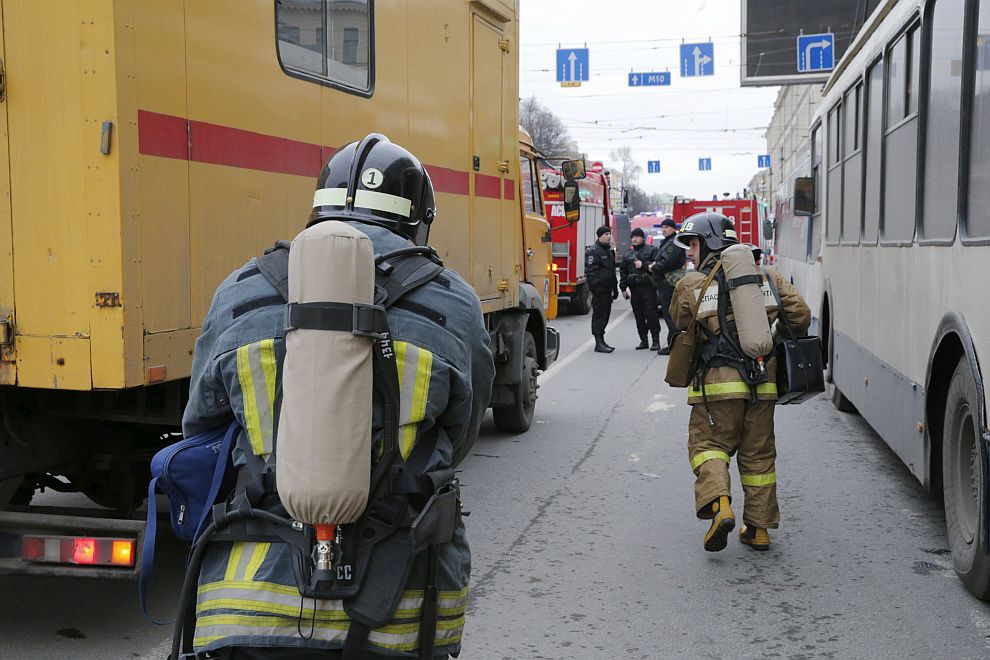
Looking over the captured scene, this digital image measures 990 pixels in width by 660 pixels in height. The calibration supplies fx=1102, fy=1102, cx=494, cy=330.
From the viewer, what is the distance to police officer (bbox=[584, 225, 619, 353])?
15969 mm

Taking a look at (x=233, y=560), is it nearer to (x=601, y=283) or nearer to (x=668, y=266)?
(x=668, y=266)

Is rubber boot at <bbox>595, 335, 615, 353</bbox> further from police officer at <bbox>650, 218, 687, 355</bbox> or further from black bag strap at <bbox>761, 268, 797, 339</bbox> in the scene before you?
black bag strap at <bbox>761, 268, 797, 339</bbox>

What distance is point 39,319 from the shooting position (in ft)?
13.0

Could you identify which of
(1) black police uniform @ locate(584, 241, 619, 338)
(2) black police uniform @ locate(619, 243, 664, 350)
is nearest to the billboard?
(2) black police uniform @ locate(619, 243, 664, 350)

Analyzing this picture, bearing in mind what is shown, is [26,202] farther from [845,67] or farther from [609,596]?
[845,67]

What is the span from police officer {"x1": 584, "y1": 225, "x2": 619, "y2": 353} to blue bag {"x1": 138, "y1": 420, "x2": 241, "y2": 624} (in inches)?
532

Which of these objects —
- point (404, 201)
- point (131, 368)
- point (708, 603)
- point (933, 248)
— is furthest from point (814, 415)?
point (404, 201)

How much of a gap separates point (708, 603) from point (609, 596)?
18.0 inches

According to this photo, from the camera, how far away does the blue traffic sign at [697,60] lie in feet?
88.6

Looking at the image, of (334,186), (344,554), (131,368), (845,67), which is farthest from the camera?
(845,67)

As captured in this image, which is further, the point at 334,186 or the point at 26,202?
the point at 26,202

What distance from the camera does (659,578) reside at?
5.46m

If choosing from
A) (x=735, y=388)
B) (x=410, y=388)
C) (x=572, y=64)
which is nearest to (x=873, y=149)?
(x=735, y=388)

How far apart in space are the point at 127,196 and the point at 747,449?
11.3 ft
